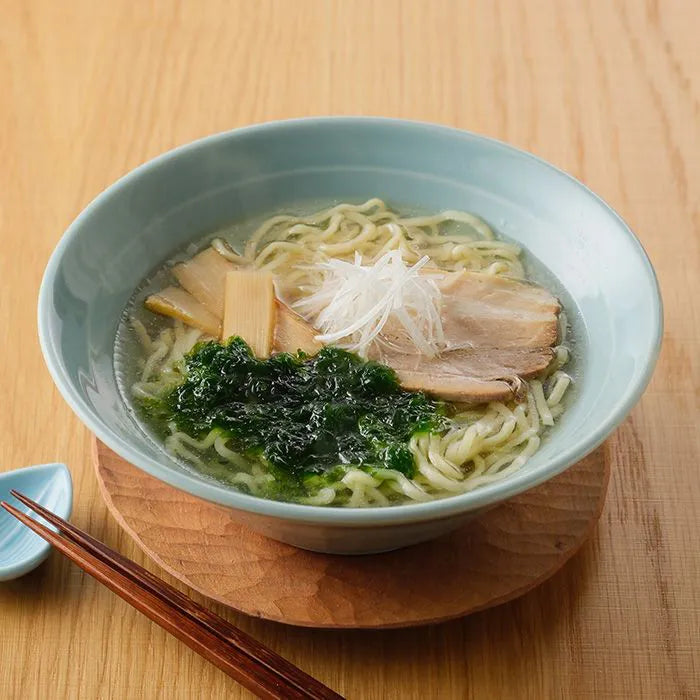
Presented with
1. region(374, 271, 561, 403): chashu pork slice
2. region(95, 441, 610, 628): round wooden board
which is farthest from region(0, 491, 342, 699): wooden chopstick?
region(374, 271, 561, 403): chashu pork slice

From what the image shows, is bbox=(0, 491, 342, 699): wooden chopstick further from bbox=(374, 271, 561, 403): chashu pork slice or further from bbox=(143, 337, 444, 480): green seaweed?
bbox=(374, 271, 561, 403): chashu pork slice

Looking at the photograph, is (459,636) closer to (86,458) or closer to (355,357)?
(355,357)

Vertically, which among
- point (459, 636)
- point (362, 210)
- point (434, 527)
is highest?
point (362, 210)

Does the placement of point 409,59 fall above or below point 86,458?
above

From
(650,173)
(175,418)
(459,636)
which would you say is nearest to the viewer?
(459,636)

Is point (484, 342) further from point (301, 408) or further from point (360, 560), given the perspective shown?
point (360, 560)

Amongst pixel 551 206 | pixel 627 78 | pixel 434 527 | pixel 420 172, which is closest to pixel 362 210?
pixel 420 172
